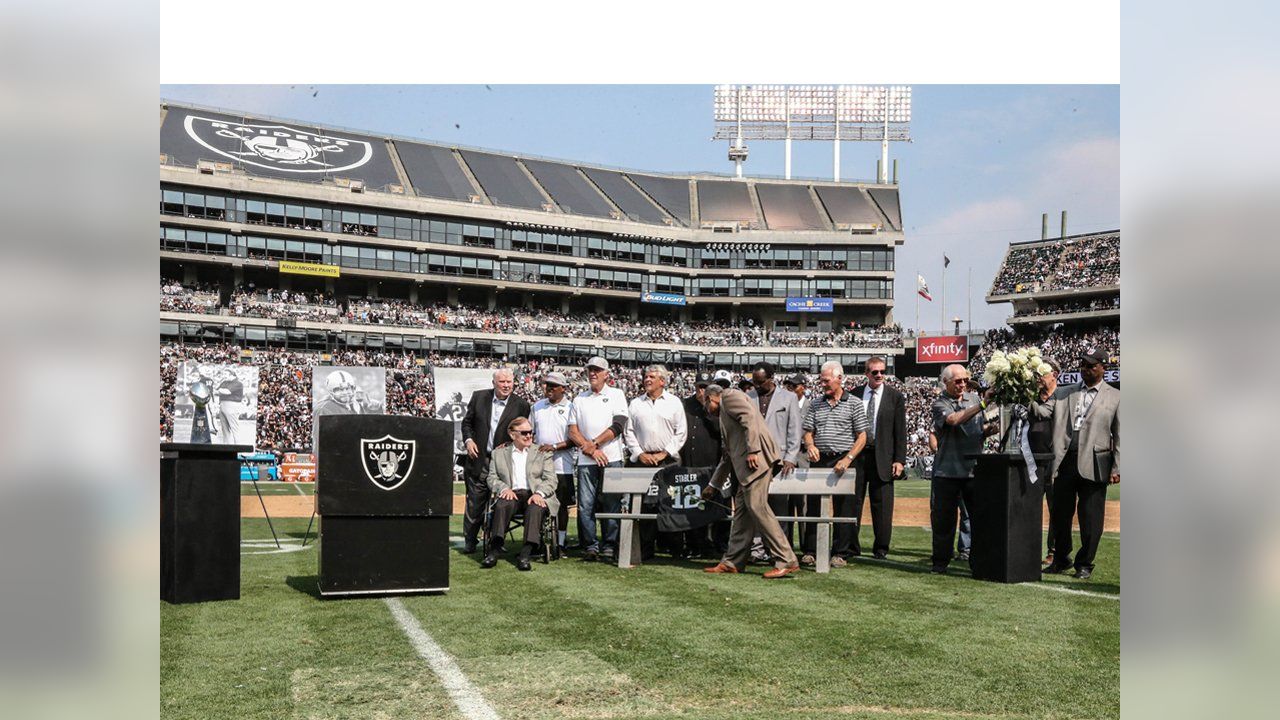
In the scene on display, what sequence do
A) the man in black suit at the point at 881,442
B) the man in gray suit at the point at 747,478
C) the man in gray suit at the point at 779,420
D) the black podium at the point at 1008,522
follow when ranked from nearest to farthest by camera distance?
the black podium at the point at 1008,522
the man in gray suit at the point at 747,478
the man in gray suit at the point at 779,420
the man in black suit at the point at 881,442

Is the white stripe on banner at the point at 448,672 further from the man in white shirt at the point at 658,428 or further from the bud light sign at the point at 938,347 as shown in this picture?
the bud light sign at the point at 938,347

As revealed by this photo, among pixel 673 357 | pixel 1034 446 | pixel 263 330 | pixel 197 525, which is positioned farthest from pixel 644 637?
pixel 673 357

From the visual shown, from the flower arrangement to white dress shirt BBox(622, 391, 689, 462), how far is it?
329cm

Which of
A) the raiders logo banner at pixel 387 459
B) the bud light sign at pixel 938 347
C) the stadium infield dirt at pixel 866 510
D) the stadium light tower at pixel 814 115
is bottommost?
the stadium infield dirt at pixel 866 510

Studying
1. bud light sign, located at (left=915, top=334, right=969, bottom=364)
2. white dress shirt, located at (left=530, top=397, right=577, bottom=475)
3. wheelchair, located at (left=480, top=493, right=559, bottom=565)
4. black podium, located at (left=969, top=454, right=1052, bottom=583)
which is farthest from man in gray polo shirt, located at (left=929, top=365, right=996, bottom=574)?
bud light sign, located at (left=915, top=334, right=969, bottom=364)

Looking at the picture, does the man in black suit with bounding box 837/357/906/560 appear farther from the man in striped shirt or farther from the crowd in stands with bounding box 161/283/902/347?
the crowd in stands with bounding box 161/283/902/347

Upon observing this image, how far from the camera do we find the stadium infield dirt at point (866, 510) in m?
17.0

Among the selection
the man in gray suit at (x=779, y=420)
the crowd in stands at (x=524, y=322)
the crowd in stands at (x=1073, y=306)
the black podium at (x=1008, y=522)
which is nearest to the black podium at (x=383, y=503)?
the man in gray suit at (x=779, y=420)

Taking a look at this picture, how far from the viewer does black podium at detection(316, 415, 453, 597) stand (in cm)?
750

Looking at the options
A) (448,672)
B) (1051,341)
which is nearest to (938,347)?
(1051,341)

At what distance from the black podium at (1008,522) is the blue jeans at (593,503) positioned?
12.3 ft
